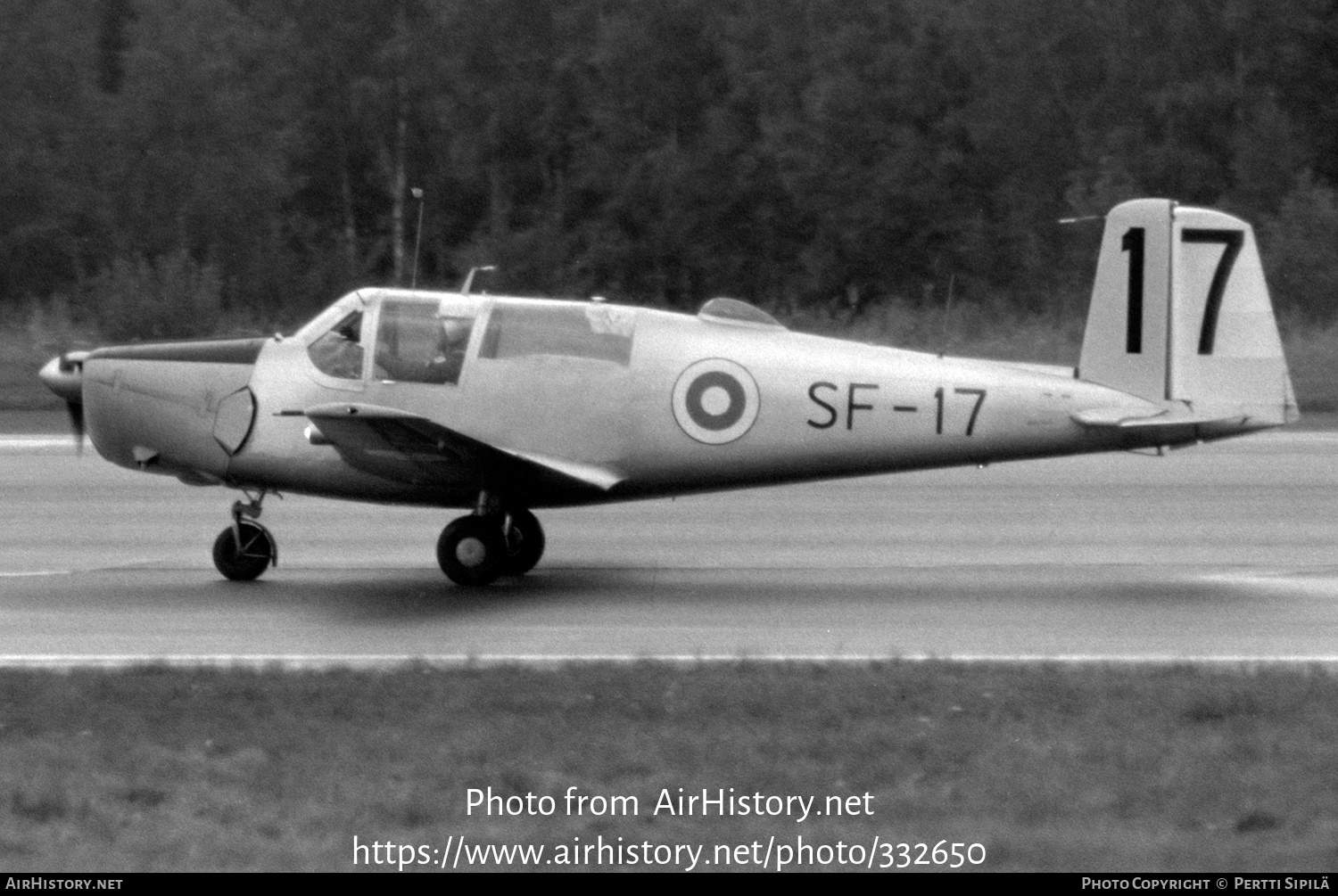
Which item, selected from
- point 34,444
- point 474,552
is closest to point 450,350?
point 474,552

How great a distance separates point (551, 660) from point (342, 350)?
3614 millimetres

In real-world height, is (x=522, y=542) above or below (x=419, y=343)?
below

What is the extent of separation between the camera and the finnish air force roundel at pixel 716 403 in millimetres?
11883

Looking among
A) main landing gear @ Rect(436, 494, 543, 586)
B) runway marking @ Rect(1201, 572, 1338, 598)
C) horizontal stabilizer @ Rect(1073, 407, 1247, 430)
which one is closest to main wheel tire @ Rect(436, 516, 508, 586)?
main landing gear @ Rect(436, 494, 543, 586)

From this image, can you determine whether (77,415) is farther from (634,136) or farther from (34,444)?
(634,136)

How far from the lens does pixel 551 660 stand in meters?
9.34

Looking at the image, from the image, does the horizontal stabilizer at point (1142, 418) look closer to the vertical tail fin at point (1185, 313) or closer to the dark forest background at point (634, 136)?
the vertical tail fin at point (1185, 313)

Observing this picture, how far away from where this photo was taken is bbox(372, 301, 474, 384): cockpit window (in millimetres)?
12078

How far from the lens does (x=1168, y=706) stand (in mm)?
8016

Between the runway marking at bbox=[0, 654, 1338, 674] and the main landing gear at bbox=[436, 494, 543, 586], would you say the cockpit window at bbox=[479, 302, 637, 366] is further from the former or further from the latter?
the runway marking at bbox=[0, 654, 1338, 674]

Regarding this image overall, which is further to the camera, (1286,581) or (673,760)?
(1286,581)

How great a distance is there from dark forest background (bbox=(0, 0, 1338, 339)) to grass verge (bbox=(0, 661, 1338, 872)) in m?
35.8

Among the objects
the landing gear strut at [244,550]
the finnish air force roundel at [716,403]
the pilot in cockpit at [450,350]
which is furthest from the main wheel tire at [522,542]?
the landing gear strut at [244,550]

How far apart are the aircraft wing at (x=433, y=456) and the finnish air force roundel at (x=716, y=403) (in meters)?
0.57
